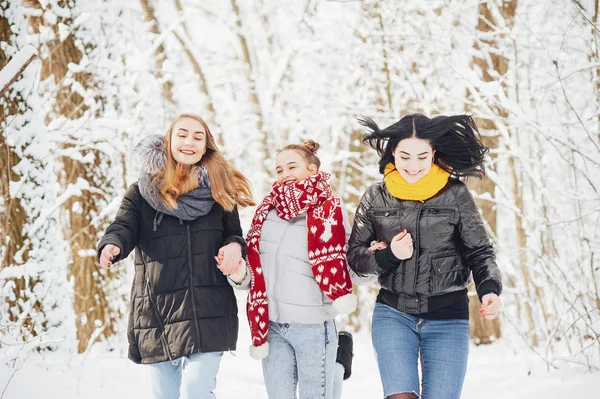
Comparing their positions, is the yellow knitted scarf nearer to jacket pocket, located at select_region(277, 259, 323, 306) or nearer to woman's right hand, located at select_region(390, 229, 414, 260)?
woman's right hand, located at select_region(390, 229, 414, 260)

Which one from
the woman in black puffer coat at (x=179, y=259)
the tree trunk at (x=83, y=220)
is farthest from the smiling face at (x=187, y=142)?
the tree trunk at (x=83, y=220)

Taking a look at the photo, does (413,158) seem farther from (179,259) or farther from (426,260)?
(179,259)

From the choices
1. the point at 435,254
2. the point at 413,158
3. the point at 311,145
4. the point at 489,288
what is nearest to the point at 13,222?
the point at 311,145

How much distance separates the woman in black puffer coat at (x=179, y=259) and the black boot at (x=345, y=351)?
0.68 metres

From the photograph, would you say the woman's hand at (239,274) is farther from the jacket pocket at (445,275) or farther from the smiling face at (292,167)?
the jacket pocket at (445,275)

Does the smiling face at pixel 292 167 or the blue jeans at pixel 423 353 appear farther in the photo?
the smiling face at pixel 292 167

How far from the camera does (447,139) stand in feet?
10.1

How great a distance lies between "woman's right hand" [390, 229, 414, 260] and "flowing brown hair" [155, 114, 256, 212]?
3.10ft

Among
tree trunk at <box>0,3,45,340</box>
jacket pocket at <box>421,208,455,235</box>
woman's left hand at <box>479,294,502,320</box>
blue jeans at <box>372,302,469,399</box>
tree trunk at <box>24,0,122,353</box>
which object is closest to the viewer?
woman's left hand at <box>479,294,502,320</box>

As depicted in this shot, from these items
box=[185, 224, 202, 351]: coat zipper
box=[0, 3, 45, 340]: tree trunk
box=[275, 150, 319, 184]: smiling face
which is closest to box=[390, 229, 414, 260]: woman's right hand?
box=[275, 150, 319, 184]: smiling face

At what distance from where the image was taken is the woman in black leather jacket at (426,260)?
9.27 feet

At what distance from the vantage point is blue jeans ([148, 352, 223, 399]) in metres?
2.95

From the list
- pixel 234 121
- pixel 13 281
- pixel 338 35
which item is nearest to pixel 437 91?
pixel 338 35

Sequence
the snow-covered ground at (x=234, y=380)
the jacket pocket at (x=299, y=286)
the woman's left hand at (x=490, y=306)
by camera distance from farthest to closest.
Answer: the snow-covered ground at (x=234, y=380), the jacket pocket at (x=299, y=286), the woman's left hand at (x=490, y=306)
